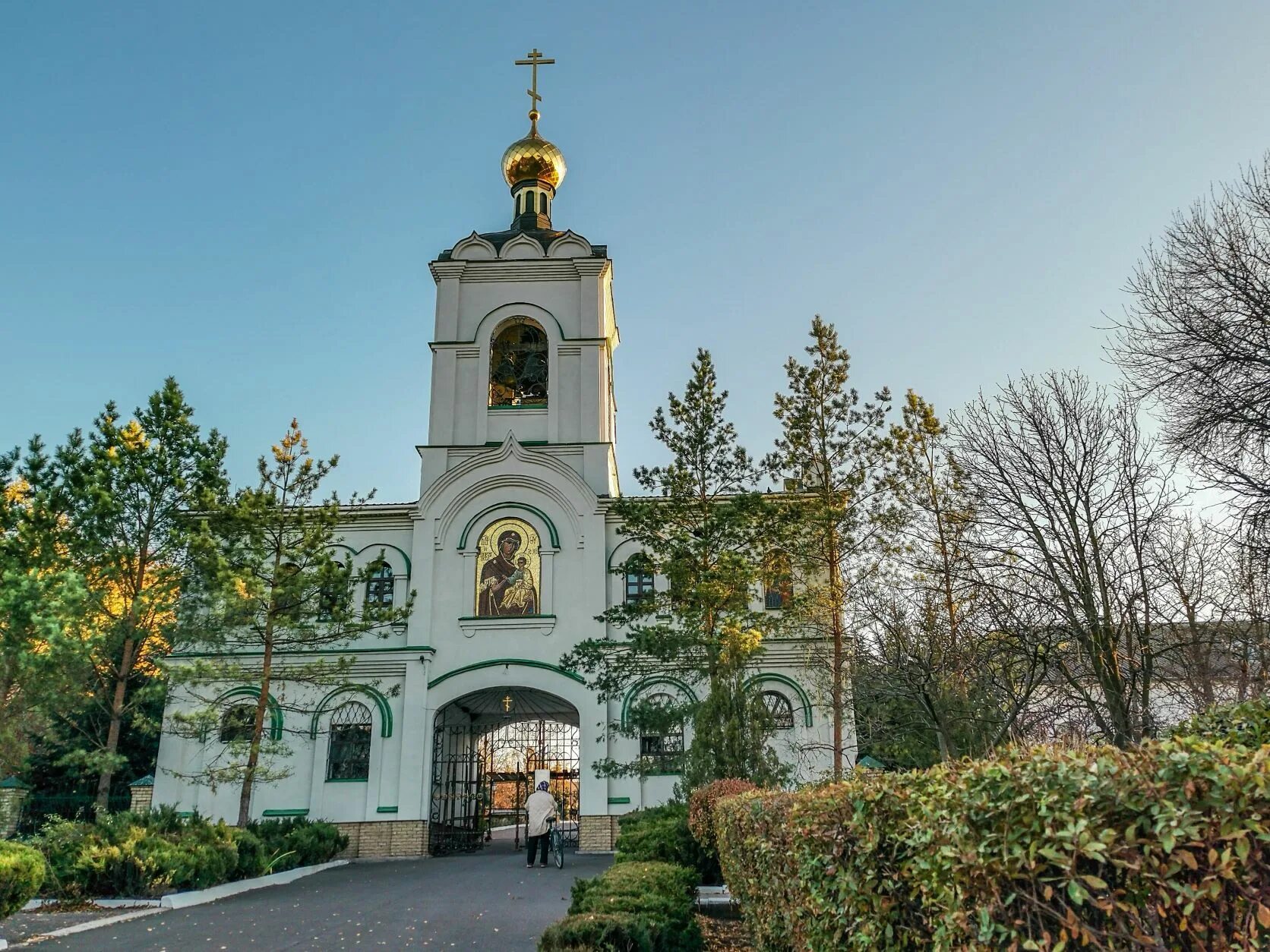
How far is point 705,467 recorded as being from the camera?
68.9 feet

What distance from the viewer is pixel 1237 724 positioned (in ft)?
19.1

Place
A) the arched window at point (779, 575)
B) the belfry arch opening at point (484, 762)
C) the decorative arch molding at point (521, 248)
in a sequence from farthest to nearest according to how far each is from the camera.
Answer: the decorative arch molding at point (521, 248) → the belfry arch opening at point (484, 762) → the arched window at point (779, 575)

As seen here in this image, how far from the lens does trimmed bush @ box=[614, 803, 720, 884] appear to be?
40.7ft

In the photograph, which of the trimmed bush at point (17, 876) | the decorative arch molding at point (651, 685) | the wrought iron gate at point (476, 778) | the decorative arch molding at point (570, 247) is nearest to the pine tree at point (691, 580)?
the decorative arch molding at point (651, 685)

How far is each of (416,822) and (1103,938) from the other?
20.2 m

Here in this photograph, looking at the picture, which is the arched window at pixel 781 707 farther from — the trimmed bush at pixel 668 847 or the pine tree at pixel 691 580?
the trimmed bush at pixel 668 847

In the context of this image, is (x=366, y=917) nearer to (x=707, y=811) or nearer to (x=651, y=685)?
(x=707, y=811)

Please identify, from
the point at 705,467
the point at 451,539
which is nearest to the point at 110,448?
the point at 451,539

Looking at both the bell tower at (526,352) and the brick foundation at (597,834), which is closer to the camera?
the brick foundation at (597,834)

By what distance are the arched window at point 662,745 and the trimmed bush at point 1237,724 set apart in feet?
48.8

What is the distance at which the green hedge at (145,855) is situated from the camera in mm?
12508

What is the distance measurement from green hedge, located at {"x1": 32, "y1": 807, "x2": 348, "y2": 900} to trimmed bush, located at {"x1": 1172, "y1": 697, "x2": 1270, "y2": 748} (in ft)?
41.2

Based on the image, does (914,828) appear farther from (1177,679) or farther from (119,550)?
(119,550)

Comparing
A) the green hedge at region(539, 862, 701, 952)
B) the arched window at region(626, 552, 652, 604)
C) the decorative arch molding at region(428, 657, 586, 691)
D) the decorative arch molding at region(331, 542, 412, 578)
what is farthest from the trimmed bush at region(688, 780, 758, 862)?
the decorative arch molding at region(331, 542, 412, 578)
